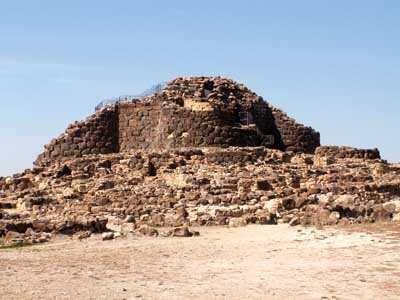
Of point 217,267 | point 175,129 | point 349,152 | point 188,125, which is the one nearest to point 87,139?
point 175,129

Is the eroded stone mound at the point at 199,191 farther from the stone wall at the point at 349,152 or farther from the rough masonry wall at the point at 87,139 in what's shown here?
the rough masonry wall at the point at 87,139

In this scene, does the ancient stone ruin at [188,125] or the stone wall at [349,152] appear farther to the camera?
the ancient stone ruin at [188,125]

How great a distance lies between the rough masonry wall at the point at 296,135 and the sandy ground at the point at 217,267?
15589 mm

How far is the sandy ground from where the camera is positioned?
807 cm

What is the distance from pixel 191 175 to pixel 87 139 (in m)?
8.70

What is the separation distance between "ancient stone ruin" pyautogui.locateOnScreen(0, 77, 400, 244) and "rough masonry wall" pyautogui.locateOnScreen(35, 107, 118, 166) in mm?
39

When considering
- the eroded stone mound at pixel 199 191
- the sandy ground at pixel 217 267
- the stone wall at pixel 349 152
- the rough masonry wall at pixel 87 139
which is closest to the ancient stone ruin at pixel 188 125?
the rough masonry wall at pixel 87 139

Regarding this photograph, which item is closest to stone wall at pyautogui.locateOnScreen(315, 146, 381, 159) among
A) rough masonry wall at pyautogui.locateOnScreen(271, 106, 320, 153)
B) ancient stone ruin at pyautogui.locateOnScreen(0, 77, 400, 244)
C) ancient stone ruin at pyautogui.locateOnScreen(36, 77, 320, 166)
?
ancient stone ruin at pyautogui.locateOnScreen(0, 77, 400, 244)

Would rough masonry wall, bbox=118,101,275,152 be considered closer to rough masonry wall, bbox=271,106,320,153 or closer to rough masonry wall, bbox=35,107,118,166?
rough masonry wall, bbox=35,107,118,166

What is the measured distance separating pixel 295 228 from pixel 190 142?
481 inches

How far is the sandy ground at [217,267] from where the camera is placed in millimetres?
8070

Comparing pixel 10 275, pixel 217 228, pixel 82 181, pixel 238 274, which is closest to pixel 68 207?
pixel 82 181

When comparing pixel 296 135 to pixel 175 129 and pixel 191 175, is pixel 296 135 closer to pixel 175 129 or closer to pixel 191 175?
pixel 175 129

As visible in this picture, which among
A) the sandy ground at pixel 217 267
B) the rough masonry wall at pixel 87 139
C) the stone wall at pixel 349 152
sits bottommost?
the sandy ground at pixel 217 267
